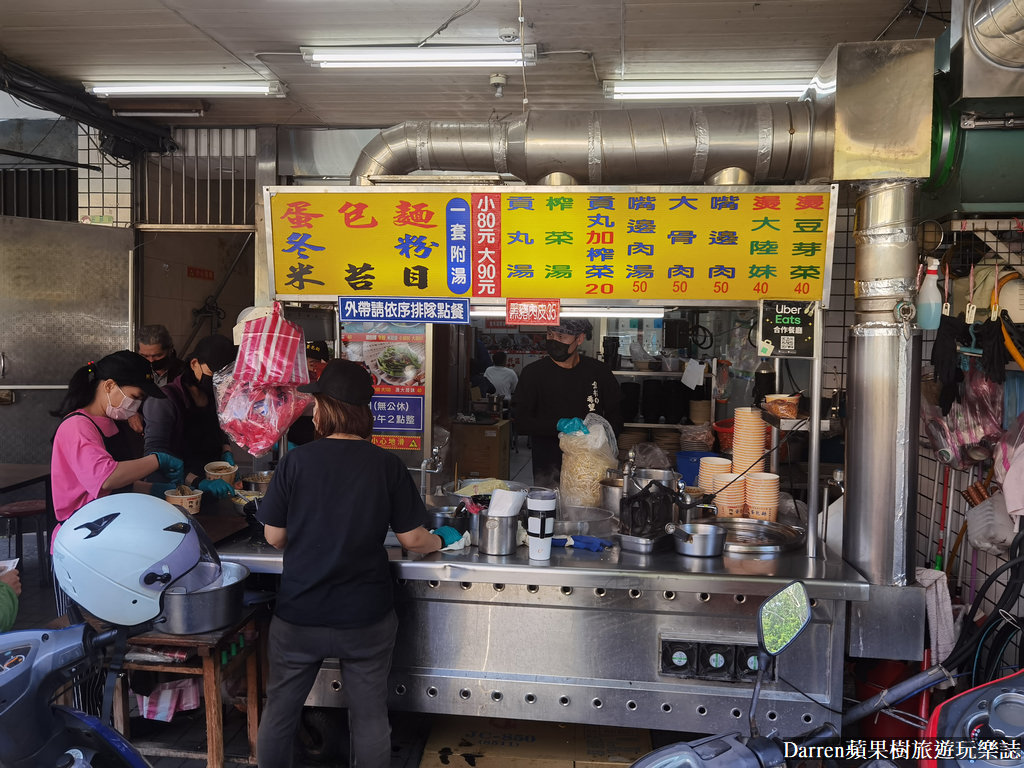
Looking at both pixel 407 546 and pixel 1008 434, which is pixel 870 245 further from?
pixel 407 546

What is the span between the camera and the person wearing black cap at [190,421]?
4.77 meters

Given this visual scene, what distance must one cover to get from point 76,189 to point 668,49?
21.0ft

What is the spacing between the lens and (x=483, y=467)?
8109mm

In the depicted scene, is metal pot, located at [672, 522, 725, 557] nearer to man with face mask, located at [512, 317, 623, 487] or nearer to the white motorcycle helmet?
man with face mask, located at [512, 317, 623, 487]

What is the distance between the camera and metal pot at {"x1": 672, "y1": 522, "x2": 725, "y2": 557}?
11.0ft

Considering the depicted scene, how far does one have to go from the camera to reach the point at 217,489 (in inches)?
162

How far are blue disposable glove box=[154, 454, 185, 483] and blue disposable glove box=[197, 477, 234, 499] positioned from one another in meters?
0.16

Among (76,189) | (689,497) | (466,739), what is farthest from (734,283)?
(76,189)

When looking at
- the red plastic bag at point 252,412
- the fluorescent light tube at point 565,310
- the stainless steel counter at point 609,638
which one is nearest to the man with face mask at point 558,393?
the fluorescent light tube at point 565,310

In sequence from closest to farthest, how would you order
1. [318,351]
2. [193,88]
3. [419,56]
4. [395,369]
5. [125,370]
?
[125,370]
[395,369]
[318,351]
[419,56]
[193,88]

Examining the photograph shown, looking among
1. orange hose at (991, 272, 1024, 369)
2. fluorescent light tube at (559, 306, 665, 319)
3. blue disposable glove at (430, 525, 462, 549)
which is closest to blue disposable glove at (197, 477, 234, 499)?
blue disposable glove at (430, 525, 462, 549)

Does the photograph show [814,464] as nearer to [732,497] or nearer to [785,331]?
[732,497]

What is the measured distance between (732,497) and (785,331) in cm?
90

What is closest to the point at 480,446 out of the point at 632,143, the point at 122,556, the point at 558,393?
the point at 558,393
